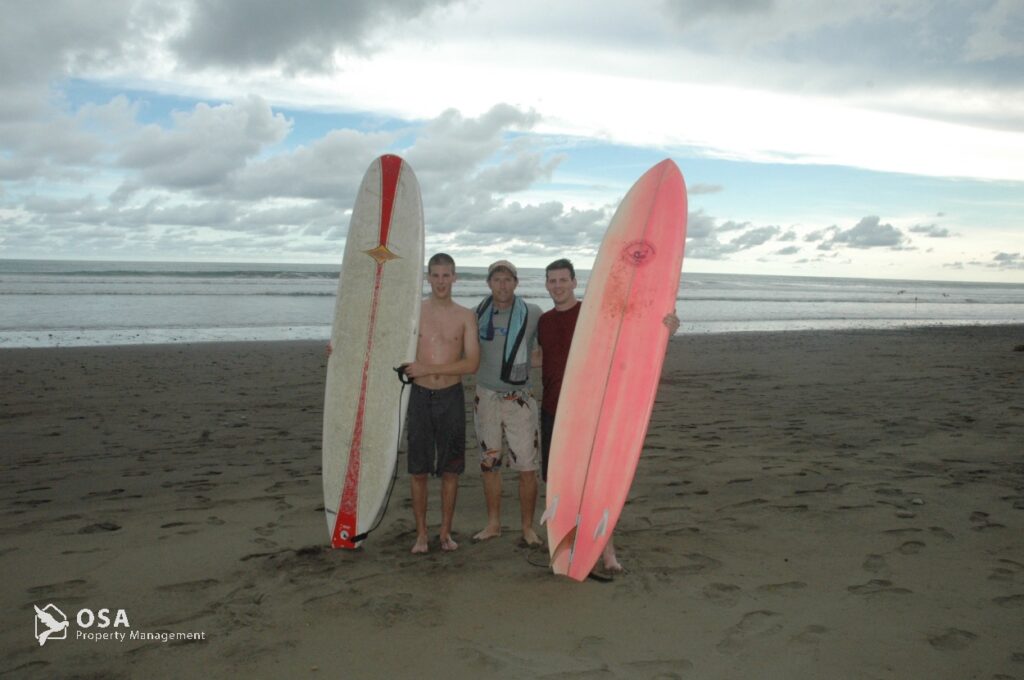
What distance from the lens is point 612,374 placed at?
3.80 meters

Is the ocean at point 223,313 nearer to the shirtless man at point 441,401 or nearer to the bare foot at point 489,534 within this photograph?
the shirtless man at point 441,401

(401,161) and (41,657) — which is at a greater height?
(401,161)

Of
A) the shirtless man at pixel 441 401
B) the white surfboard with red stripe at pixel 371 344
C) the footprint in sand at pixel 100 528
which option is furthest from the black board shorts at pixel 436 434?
the footprint in sand at pixel 100 528

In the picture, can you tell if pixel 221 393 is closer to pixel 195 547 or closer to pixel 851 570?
pixel 195 547

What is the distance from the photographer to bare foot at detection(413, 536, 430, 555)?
365 cm

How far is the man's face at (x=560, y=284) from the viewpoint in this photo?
3.59m

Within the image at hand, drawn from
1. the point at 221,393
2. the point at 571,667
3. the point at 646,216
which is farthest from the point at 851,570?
the point at 221,393

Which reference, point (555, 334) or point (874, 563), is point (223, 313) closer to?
point (555, 334)

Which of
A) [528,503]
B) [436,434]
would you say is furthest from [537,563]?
[436,434]

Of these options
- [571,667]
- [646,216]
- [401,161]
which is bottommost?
[571,667]

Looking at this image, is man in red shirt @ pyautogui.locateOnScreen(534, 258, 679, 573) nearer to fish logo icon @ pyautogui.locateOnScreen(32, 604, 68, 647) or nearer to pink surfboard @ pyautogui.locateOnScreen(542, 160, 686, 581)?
pink surfboard @ pyautogui.locateOnScreen(542, 160, 686, 581)

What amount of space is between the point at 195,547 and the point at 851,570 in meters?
3.18

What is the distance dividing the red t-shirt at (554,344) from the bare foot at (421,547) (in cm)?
92

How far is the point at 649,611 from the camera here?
118 inches
